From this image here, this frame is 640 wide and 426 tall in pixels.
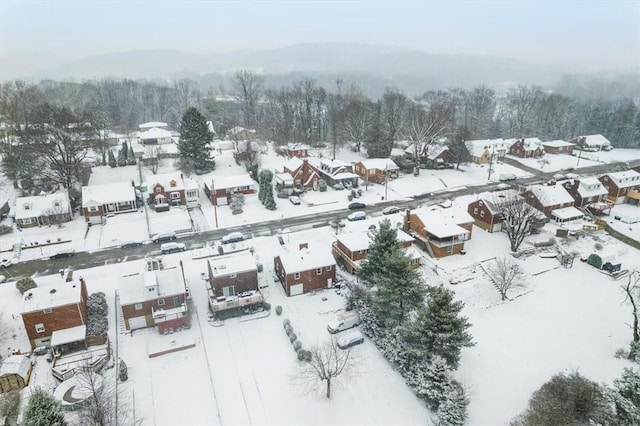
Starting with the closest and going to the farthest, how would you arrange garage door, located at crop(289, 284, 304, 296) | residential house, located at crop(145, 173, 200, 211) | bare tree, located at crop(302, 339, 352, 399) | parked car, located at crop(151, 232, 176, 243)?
bare tree, located at crop(302, 339, 352, 399) < garage door, located at crop(289, 284, 304, 296) < parked car, located at crop(151, 232, 176, 243) < residential house, located at crop(145, 173, 200, 211)

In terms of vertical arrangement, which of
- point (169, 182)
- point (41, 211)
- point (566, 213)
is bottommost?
point (566, 213)

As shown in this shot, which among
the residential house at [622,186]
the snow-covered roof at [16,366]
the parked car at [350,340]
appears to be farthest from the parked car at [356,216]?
the residential house at [622,186]

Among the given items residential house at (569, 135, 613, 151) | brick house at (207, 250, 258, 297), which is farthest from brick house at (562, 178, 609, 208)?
brick house at (207, 250, 258, 297)

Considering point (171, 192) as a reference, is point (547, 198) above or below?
below

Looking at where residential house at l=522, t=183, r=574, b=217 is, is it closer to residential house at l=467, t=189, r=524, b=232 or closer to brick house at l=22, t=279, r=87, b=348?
residential house at l=467, t=189, r=524, b=232

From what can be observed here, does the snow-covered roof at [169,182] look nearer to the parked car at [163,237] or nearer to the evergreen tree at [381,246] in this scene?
the parked car at [163,237]

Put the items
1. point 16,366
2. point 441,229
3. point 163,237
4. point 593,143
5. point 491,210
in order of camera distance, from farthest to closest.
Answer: point 593,143
point 491,210
point 163,237
point 441,229
point 16,366

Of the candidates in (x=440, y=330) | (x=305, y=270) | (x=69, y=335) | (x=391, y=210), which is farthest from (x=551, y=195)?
(x=69, y=335)

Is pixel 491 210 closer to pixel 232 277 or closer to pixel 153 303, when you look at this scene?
pixel 232 277
